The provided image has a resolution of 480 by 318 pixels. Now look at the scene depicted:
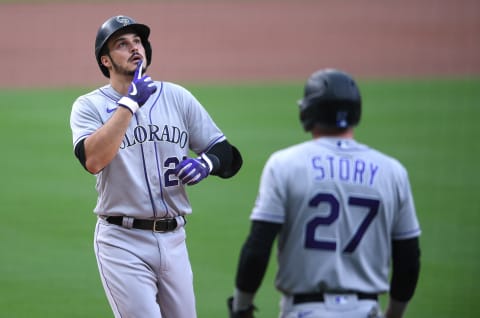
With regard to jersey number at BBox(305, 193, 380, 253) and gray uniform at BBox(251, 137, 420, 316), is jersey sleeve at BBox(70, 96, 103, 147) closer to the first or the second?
gray uniform at BBox(251, 137, 420, 316)

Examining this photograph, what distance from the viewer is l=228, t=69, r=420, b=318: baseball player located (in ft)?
11.6

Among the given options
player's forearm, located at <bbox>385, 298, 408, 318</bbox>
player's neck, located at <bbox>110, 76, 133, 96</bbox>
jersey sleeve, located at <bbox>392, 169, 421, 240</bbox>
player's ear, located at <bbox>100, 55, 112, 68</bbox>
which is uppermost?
player's ear, located at <bbox>100, 55, 112, 68</bbox>

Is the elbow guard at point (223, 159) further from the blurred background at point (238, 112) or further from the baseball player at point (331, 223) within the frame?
the blurred background at point (238, 112)

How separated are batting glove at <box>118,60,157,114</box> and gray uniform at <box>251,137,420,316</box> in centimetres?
111

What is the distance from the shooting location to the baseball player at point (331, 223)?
3549 mm

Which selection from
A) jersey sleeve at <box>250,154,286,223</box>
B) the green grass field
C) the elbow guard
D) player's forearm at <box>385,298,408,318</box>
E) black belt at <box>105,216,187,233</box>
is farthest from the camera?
the green grass field

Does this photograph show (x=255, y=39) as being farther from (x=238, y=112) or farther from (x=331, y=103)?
(x=331, y=103)

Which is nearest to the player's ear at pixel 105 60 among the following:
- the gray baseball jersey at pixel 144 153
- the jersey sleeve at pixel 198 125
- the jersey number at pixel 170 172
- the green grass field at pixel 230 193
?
the gray baseball jersey at pixel 144 153

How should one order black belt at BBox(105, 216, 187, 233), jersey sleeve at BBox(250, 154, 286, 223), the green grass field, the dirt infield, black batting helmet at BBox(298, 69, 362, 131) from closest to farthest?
jersey sleeve at BBox(250, 154, 286, 223), black batting helmet at BBox(298, 69, 362, 131), black belt at BBox(105, 216, 187, 233), the green grass field, the dirt infield

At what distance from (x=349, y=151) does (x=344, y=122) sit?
0.12m

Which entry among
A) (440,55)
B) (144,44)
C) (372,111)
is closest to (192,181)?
(144,44)

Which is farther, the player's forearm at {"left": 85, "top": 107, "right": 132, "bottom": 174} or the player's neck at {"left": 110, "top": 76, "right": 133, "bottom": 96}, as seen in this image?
the player's neck at {"left": 110, "top": 76, "right": 133, "bottom": 96}

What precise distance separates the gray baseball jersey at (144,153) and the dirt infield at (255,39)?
43.8 ft

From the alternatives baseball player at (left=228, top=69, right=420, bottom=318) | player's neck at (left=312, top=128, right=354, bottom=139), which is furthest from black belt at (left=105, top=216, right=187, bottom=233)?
player's neck at (left=312, top=128, right=354, bottom=139)
